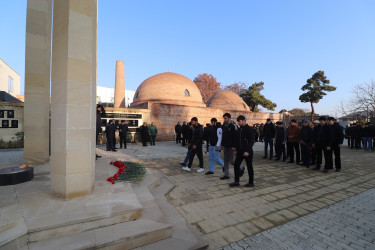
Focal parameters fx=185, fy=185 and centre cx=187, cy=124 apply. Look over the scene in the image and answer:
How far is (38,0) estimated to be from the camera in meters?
5.61

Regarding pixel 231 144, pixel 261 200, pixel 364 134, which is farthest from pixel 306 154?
pixel 364 134

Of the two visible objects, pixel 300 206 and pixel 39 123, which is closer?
pixel 300 206

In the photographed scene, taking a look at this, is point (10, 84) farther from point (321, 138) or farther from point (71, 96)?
point (321, 138)

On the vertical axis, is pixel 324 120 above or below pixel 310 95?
below

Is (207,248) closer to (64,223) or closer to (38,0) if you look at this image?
(64,223)

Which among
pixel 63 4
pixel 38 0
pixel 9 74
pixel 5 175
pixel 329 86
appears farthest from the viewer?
pixel 329 86

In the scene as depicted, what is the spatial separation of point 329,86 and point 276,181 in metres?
41.3

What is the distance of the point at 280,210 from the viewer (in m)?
3.43

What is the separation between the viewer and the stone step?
2.10m

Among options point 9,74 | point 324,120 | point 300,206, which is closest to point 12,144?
Answer: point 300,206

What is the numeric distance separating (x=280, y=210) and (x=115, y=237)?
2.87 meters

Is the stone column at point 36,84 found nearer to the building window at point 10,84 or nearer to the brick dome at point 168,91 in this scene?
the brick dome at point 168,91

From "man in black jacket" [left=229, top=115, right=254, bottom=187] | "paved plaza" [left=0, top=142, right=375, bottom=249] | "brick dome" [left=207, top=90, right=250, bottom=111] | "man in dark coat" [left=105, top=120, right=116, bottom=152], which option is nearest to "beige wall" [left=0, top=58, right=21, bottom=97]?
"man in dark coat" [left=105, top=120, right=116, bottom=152]

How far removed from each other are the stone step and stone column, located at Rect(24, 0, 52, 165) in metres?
4.38
